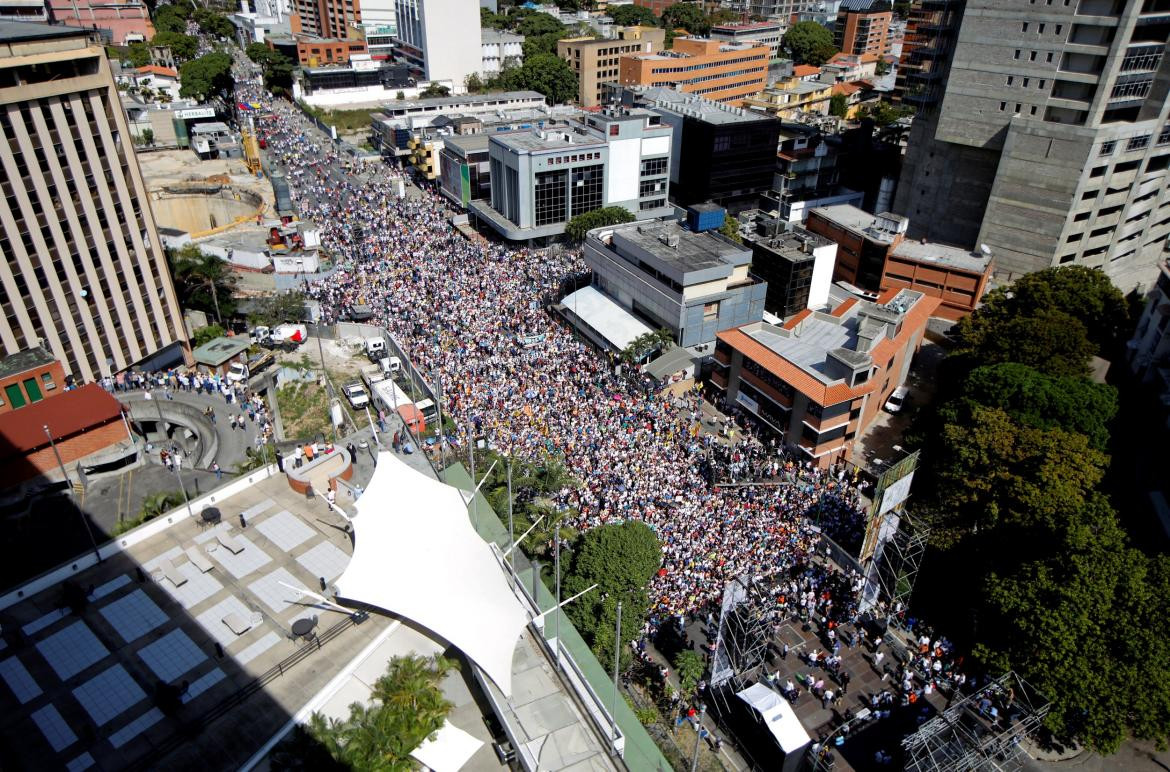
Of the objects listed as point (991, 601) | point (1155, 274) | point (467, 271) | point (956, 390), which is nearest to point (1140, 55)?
point (1155, 274)

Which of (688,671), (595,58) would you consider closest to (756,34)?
(595,58)

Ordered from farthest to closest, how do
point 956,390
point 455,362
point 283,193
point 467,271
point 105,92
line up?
point 283,193 < point 467,271 < point 455,362 < point 956,390 < point 105,92

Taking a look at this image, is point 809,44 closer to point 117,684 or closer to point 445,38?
point 445,38

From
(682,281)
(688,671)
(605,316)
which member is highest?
(682,281)

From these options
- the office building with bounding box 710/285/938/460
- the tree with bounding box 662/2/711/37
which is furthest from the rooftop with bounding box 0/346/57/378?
the tree with bounding box 662/2/711/37

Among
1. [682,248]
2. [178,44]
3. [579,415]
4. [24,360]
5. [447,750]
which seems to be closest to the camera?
[447,750]

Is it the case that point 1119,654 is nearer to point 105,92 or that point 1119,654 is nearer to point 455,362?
point 455,362
